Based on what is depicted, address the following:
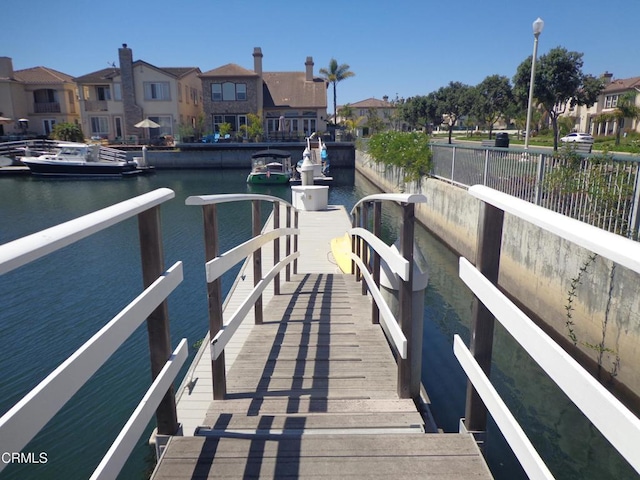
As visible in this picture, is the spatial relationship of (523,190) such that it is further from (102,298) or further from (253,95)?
(253,95)

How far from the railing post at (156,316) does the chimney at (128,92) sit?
154 feet

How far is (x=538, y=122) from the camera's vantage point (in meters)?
59.2

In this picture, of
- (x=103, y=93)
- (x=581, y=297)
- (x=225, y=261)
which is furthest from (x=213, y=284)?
(x=103, y=93)

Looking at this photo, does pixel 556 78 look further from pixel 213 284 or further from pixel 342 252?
pixel 213 284

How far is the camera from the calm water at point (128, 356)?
15.8 feet

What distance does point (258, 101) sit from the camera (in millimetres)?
46875

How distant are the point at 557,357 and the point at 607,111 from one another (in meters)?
62.0

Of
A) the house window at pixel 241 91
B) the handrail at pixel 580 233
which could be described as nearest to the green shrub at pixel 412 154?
the handrail at pixel 580 233

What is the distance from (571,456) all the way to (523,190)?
603 centimetres

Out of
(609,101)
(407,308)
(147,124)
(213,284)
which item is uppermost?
(609,101)

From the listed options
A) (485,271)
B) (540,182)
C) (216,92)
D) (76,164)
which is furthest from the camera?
(216,92)

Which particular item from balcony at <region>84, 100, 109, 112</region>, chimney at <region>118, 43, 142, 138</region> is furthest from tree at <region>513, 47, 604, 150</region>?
balcony at <region>84, 100, 109, 112</region>

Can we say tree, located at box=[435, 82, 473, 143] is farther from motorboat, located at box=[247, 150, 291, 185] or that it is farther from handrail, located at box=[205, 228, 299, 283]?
handrail, located at box=[205, 228, 299, 283]

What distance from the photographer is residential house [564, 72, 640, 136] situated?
47.9 m
